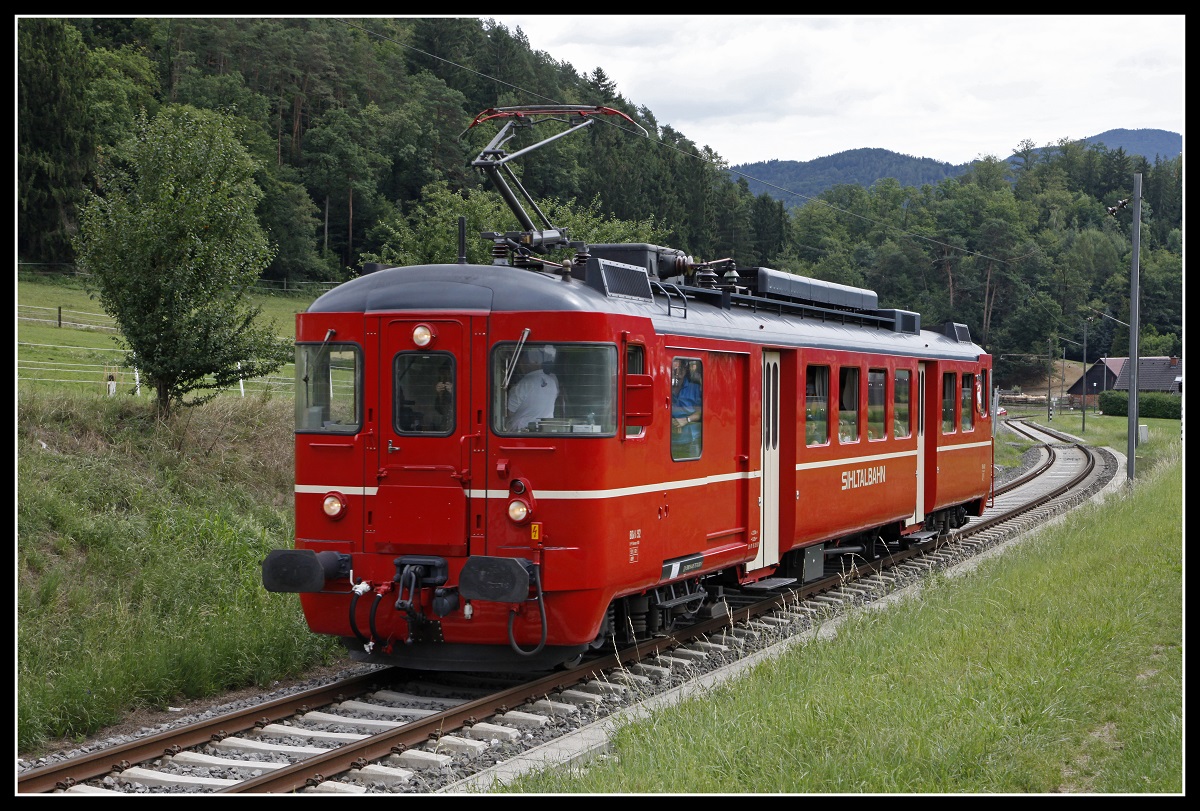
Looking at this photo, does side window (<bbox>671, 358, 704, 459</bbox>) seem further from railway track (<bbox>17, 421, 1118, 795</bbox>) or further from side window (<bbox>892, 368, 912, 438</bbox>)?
side window (<bbox>892, 368, 912, 438</bbox>)

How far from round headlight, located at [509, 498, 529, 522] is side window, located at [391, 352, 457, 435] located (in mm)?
817

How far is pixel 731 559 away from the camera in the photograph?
37.0 ft

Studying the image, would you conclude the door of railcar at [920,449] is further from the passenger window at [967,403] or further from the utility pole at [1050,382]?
the utility pole at [1050,382]

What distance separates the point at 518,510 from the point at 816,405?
5281 mm

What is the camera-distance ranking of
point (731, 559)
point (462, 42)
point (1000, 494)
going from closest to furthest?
point (731, 559) < point (1000, 494) < point (462, 42)

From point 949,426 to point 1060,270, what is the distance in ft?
329

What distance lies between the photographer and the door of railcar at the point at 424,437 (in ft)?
29.3

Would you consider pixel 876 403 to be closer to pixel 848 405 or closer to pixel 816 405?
pixel 848 405

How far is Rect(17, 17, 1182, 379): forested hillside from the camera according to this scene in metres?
45.8

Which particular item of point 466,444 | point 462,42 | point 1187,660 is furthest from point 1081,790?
point 462,42

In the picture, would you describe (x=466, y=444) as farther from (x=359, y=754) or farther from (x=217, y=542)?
(x=217, y=542)

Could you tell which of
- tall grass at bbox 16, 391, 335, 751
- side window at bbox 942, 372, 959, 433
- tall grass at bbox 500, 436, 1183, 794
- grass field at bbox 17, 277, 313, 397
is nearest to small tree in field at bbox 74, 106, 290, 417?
grass field at bbox 17, 277, 313, 397

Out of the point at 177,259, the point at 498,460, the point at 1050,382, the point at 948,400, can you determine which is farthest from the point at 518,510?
the point at 1050,382

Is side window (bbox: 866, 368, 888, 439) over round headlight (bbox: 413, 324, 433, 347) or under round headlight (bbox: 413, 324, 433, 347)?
under
